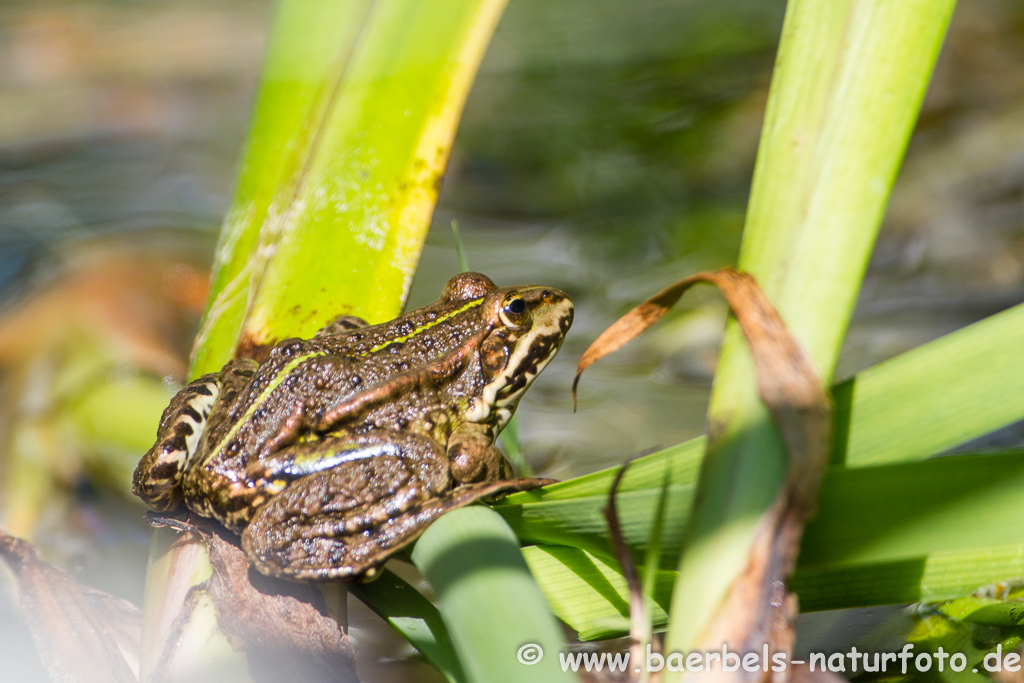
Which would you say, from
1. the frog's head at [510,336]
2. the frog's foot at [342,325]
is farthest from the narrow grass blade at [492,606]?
the frog's head at [510,336]

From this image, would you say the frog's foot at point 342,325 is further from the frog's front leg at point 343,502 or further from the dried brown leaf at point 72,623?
the dried brown leaf at point 72,623

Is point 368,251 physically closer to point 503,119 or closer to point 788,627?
point 788,627

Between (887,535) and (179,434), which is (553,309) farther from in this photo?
(887,535)

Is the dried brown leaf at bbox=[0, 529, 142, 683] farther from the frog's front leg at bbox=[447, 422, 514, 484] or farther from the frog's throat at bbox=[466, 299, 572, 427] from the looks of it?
the frog's throat at bbox=[466, 299, 572, 427]

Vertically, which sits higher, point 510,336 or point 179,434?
point 510,336

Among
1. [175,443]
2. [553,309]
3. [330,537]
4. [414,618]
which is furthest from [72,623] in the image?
[553,309]

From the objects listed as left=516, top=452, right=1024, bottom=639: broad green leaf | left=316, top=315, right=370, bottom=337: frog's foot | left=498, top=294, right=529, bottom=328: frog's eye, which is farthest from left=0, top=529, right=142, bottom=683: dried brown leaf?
left=498, top=294, right=529, bottom=328: frog's eye
